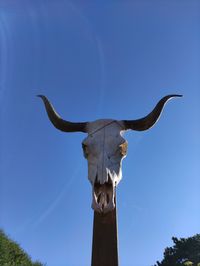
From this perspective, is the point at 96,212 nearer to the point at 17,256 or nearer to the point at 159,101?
the point at 159,101

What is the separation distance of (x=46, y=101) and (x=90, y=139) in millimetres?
892

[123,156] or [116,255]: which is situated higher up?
[123,156]

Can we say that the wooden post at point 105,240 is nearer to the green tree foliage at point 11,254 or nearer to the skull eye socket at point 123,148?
the skull eye socket at point 123,148

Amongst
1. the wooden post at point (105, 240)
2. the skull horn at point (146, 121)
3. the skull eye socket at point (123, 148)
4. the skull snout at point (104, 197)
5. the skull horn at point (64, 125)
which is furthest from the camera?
the skull horn at point (64, 125)

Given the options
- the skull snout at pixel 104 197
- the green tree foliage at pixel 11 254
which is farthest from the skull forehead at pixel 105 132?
the green tree foliage at pixel 11 254

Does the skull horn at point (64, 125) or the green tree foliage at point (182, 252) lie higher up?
the green tree foliage at point (182, 252)

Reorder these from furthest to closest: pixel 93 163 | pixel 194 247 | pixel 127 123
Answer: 1. pixel 194 247
2. pixel 127 123
3. pixel 93 163

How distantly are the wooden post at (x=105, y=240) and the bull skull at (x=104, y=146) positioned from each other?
0.34 ft

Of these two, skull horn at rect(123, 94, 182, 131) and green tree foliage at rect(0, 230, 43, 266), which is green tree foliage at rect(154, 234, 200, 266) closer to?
green tree foliage at rect(0, 230, 43, 266)

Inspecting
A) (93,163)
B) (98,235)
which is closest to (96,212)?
(98,235)

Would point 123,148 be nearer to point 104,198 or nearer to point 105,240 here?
point 104,198

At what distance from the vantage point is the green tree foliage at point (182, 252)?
47.2 metres

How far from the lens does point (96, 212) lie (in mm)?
4168

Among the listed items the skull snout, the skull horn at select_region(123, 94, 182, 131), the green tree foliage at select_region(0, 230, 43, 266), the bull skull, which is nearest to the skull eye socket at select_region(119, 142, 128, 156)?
the bull skull
